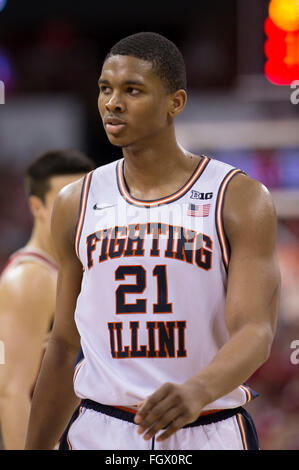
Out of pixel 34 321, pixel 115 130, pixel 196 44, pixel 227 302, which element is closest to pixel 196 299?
pixel 227 302

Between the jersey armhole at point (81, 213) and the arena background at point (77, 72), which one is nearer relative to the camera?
the jersey armhole at point (81, 213)

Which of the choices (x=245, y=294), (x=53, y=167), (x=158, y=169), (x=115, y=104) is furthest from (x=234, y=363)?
(x=53, y=167)

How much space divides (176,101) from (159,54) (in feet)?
0.56

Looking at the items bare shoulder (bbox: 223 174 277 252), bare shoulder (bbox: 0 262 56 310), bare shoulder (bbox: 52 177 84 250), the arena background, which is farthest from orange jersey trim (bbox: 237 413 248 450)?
the arena background

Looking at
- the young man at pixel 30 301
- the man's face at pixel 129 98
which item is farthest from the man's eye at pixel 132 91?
the young man at pixel 30 301

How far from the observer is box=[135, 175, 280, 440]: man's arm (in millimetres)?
2344

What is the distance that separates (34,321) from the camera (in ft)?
14.1

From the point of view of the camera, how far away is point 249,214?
2.66 metres

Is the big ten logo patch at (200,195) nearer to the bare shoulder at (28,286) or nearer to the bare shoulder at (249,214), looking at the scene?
the bare shoulder at (249,214)

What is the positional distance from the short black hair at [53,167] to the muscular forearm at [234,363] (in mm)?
2356

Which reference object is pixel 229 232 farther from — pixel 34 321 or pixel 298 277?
pixel 298 277

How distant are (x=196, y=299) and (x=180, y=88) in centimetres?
72

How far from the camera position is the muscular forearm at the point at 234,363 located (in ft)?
7.50

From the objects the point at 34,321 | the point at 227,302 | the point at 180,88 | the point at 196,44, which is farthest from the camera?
the point at 196,44
